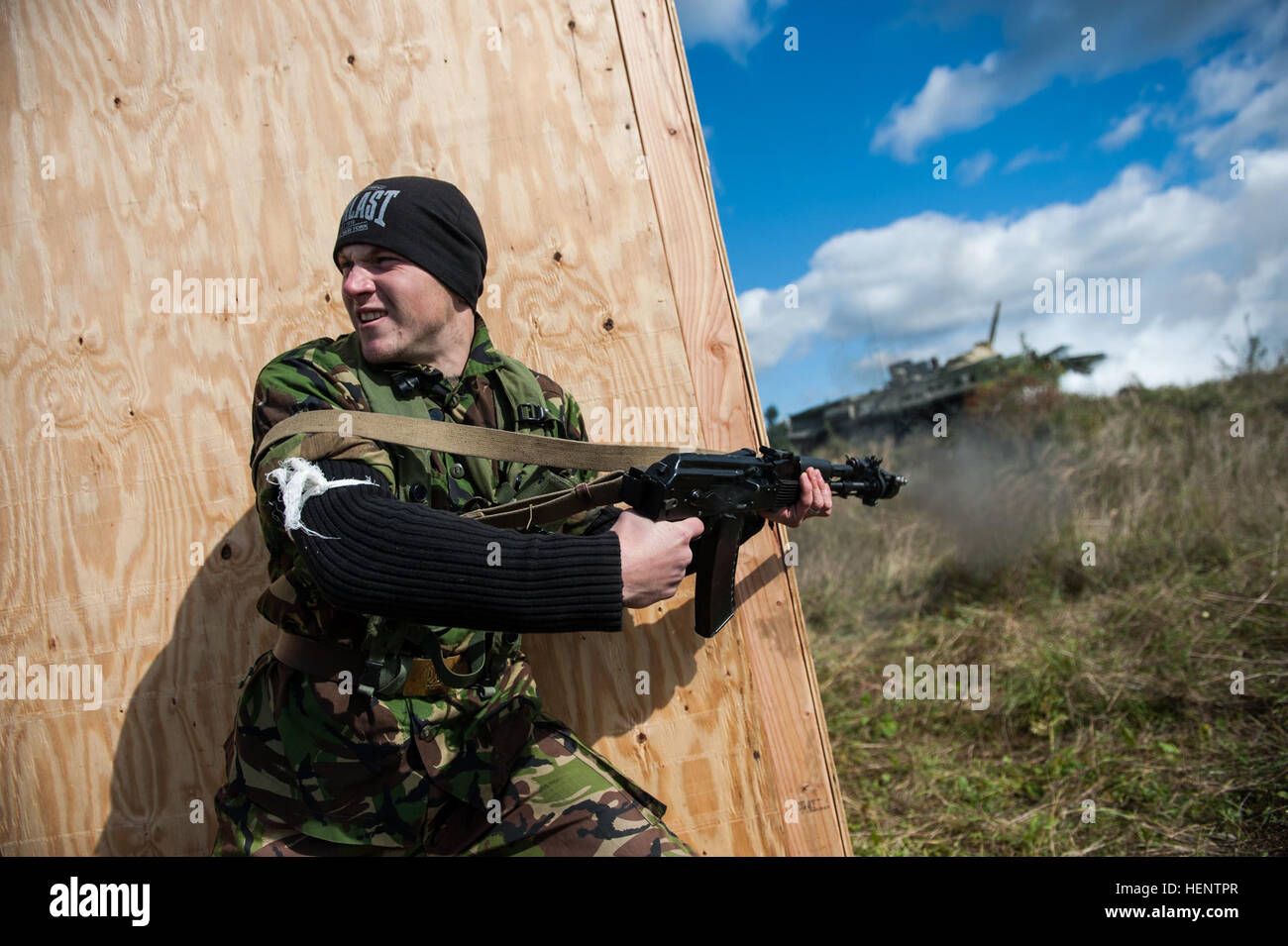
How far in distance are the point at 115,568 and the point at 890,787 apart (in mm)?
3639

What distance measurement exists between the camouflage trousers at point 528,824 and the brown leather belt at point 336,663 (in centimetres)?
29

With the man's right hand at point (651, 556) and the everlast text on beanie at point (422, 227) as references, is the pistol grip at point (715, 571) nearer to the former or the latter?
the man's right hand at point (651, 556)

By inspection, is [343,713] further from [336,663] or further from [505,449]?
[505,449]

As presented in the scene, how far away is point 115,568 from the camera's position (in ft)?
9.27

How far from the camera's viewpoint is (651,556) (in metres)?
2.09

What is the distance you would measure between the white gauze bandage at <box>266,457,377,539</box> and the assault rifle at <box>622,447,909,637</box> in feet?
2.67

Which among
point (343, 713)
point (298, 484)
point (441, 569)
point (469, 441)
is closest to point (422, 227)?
point (469, 441)

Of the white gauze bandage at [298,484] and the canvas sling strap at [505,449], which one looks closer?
the white gauze bandage at [298,484]

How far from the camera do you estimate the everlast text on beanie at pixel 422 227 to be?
7.13 ft

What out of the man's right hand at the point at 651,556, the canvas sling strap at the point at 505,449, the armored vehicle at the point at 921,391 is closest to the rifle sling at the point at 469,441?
the canvas sling strap at the point at 505,449

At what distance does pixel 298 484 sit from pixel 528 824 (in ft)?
3.72

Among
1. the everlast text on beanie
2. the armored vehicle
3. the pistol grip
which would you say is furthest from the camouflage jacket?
the armored vehicle
